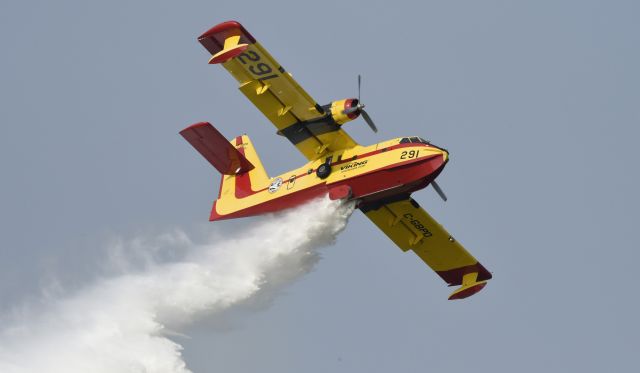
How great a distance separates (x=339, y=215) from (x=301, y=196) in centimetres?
131

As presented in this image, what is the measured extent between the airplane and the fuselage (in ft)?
0.09

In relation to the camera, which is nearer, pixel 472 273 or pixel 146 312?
pixel 146 312

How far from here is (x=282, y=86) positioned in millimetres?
41312

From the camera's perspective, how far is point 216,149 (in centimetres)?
4425

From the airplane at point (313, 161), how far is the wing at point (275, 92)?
3 centimetres

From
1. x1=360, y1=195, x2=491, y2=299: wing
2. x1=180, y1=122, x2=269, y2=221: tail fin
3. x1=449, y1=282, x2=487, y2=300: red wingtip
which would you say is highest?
x1=180, y1=122, x2=269, y2=221: tail fin

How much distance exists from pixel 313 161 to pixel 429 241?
16.6ft

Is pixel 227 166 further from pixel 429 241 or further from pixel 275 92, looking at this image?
pixel 429 241

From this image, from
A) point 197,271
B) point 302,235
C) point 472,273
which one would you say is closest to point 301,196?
point 302,235

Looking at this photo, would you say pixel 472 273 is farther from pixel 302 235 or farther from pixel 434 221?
pixel 302 235

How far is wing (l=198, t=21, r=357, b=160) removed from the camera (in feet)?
133

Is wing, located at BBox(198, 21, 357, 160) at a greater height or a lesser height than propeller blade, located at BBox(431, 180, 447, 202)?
greater

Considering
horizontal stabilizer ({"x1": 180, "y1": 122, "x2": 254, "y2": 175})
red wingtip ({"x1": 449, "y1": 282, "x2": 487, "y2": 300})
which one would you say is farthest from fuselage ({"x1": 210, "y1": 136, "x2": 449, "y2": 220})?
red wingtip ({"x1": 449, "y1": 282, "x2": 487, "y2": 300})

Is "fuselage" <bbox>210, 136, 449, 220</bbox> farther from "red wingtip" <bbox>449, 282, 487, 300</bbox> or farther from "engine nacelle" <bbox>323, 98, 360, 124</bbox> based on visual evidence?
"red wingtip" <bbox>449, 282, 487, 300</bbox>
